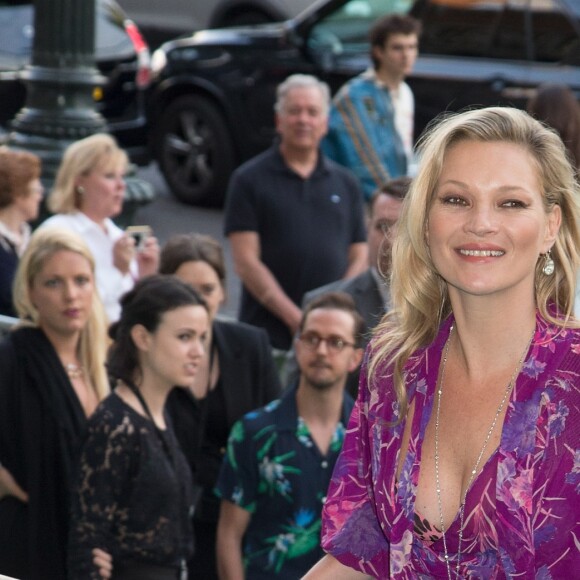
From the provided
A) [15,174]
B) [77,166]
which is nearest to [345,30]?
[77,166]

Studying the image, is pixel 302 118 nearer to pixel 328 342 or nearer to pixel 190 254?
pixel 190 254

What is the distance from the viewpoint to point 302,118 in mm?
7387

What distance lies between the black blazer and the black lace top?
0.70m

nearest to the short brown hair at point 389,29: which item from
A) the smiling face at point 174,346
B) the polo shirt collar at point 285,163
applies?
the polo shirt collar at point 285,163

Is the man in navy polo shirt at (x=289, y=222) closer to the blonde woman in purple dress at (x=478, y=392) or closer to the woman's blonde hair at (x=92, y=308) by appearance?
the woman's blonde hair at (x=92, y=308)

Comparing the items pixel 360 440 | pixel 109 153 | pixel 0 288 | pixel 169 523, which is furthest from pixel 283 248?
pixel 360 440

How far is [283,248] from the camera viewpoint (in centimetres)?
725

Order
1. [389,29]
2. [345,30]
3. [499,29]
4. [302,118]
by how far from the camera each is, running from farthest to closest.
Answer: [345,30]
[499,29]
[389,29]
[302,118]

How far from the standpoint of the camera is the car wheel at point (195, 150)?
12.4 m

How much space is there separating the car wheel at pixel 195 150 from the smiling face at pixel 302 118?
489 cm

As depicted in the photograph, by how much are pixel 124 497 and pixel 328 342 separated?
96 cm

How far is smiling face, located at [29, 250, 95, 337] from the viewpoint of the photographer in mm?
5516

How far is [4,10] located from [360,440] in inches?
381

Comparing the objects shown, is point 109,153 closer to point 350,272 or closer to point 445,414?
point 350,272
